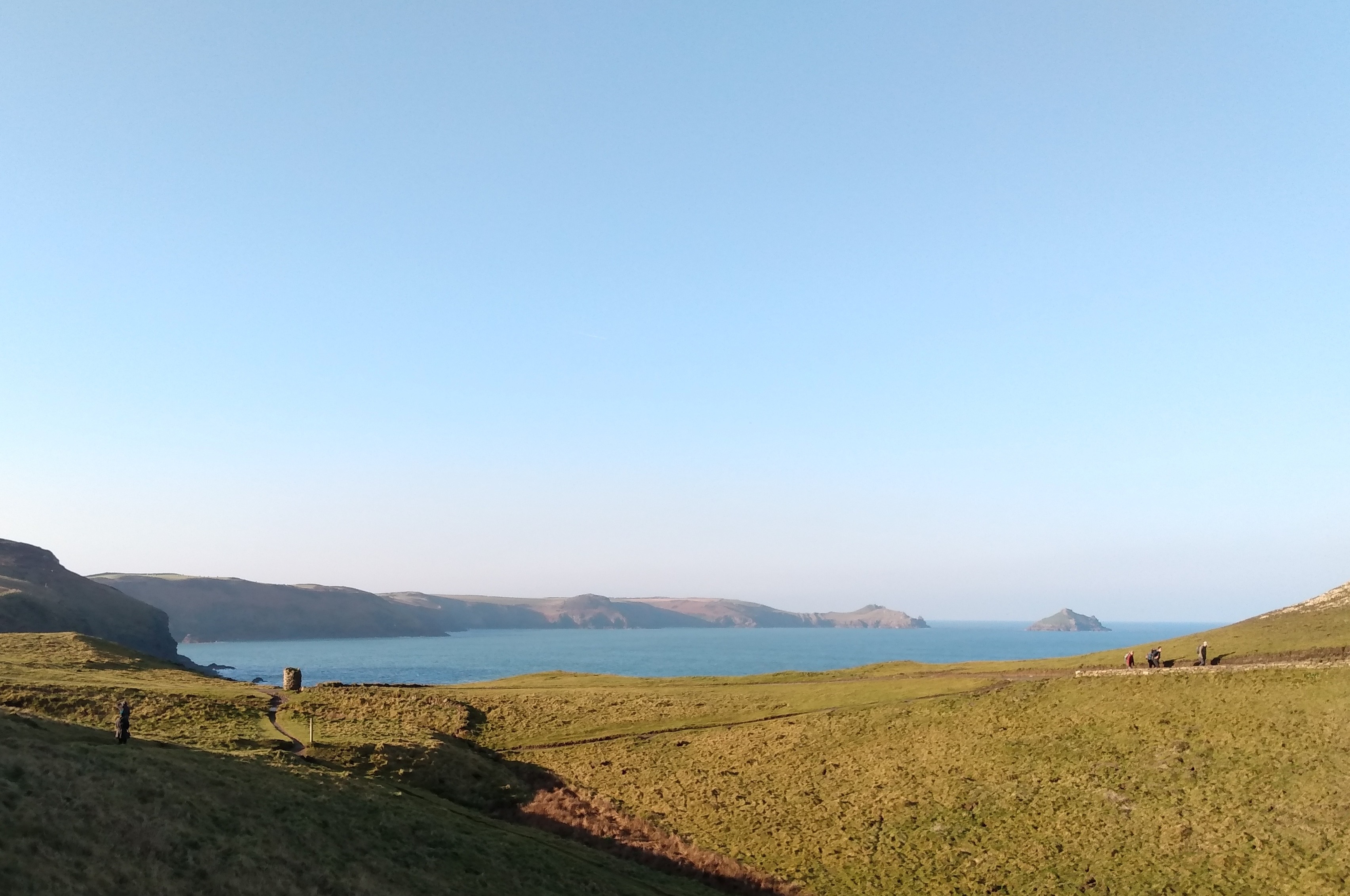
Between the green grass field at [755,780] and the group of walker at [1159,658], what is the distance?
142 centimetres

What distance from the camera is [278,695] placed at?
193ft

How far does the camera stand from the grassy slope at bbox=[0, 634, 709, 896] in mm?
19453

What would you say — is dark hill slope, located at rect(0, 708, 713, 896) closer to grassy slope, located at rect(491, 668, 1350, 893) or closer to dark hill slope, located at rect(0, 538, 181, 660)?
grassy slope, located at rect(491, 668, 1350, 893)

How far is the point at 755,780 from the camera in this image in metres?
45.3

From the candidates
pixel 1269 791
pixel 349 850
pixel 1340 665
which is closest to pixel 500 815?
pixel 349 850

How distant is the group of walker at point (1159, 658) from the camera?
172ft

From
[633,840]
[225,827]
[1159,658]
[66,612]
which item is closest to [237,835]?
[225,827]

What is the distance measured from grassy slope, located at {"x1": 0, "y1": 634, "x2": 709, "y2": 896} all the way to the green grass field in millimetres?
138

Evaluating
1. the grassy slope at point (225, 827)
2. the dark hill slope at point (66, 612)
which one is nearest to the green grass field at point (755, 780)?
the grassy slope at point (225, 827)

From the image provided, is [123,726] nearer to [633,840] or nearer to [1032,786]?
[633,840]

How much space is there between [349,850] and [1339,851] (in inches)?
1501

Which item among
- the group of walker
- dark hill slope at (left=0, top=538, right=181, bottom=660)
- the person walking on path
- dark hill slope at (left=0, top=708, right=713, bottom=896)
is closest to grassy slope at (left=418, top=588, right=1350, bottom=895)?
the group of walker

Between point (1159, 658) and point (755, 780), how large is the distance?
3160cm

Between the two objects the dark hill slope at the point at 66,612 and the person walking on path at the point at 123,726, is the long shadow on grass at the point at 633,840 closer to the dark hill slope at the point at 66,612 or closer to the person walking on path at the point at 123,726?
the person walking on path at the point at 123,726
